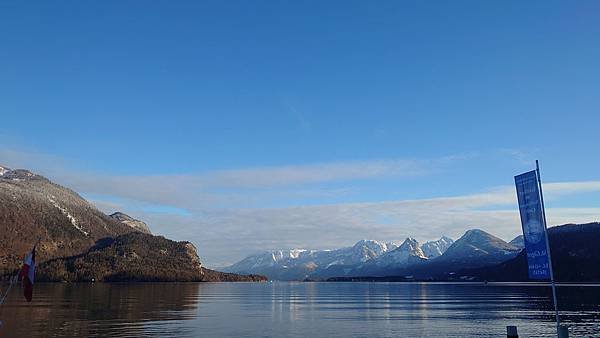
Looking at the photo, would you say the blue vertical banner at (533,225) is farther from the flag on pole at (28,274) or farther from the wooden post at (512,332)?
the flag on pole at (28,274)

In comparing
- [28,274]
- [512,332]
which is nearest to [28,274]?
[28,274]

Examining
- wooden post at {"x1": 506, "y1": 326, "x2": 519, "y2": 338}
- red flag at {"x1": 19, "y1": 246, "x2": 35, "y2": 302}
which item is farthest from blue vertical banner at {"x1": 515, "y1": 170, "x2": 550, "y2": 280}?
red flag at {"x1": 19, "y1": 246, "x2": 35, "y2": 302}

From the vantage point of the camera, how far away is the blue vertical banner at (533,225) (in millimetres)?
32156

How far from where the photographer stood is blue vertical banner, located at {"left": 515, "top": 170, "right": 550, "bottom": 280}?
32156mm

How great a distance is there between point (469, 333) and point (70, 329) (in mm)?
50201

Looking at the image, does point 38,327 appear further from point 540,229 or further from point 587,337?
point 587,337

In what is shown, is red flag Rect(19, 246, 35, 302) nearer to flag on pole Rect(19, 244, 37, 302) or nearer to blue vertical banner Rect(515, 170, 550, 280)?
flag on pole Rect(19, 244, 37, 302)

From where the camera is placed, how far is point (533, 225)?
33062mm

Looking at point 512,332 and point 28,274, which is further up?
point 28,274

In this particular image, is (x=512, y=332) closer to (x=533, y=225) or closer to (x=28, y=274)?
(x=533, y=225)

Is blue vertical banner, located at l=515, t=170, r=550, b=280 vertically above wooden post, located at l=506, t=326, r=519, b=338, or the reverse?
blue vertical banner, located at l=515, t=170, r=550, b=280

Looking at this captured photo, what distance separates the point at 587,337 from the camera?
6178 centimetres

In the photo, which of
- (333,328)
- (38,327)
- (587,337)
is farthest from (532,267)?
(38,327)

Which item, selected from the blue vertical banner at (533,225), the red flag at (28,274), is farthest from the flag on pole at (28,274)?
the blue vertical banner at (533,225)
